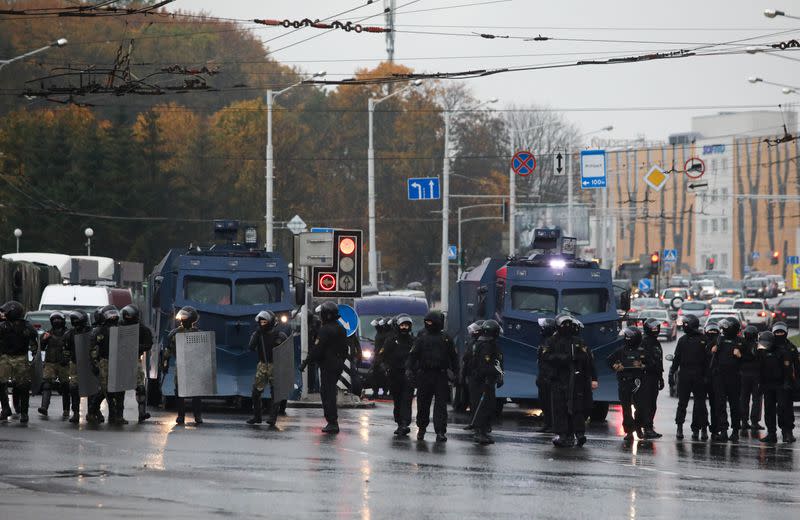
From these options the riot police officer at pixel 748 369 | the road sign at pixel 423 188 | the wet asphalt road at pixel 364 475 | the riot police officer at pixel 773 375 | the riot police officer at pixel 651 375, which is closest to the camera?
the wet asphalt road at pixel 364 475

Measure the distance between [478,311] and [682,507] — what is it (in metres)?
14.4

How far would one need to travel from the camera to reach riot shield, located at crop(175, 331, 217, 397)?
22.8 m

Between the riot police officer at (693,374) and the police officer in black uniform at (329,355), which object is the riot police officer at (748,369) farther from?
the police officer in black uniform at (329,355)

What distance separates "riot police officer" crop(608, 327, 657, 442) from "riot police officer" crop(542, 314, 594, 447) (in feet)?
5.04

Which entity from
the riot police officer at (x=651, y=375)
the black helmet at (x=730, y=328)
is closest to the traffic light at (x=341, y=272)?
the riot police officer at (x=651, y=375)

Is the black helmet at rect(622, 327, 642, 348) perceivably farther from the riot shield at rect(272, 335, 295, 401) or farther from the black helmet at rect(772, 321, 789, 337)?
the riot shield at rect(272, 335, 295, 401)

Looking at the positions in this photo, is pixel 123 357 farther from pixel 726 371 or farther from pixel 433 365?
pixel 726 371

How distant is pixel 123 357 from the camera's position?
2256 cm

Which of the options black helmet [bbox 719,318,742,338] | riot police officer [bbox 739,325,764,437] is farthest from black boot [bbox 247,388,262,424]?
riot police officer [bbox 739,325,764,437]

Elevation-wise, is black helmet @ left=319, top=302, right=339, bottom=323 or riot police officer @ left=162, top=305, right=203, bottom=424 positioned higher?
black helmet @ left=319, top=302, right=339, bottom=323

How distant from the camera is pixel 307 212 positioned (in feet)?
275

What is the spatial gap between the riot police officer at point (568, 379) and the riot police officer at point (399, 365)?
2.00 m

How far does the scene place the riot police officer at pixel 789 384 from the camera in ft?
74.7

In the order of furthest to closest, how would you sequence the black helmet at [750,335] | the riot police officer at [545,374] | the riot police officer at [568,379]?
the black helmet at [750,335] < the riot police officer at [545,374] < the riot police officer at [568,379]
